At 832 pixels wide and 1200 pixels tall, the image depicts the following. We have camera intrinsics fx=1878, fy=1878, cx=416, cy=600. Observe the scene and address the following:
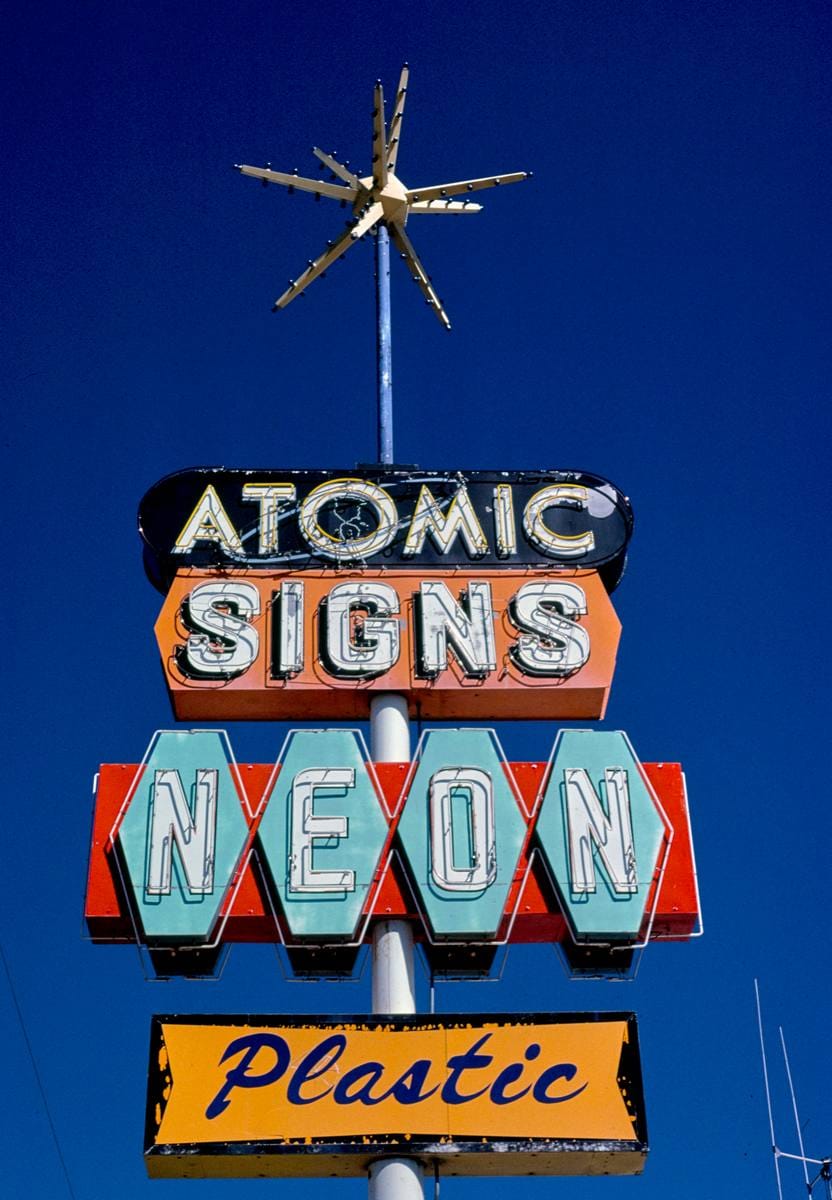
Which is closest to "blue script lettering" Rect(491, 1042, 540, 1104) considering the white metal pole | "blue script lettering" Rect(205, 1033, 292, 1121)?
the white metal pole

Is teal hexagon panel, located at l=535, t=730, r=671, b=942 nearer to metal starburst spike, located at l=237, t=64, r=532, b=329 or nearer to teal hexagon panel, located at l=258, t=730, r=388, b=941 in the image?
teal hexagon panel, located at l=258, t=730, r=388, b=941

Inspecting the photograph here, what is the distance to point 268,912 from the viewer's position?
67.5ft

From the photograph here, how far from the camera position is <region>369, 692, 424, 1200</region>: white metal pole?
19109 millimetres

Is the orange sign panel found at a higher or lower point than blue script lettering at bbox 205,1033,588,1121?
higher

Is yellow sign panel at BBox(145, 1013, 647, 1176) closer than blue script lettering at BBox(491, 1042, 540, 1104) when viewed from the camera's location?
Yes

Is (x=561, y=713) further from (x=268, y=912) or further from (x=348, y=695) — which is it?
(x=268, y=912)

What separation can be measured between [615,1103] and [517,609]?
639 centimetres

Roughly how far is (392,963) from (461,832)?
5.40 ft

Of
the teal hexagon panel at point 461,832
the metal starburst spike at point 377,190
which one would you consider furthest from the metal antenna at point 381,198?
the teal hexagon panel at point 461,832

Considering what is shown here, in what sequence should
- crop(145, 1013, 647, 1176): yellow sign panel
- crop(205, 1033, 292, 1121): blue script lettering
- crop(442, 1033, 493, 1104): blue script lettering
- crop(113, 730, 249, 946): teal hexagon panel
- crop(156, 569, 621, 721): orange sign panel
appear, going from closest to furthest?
1. crop(145, 1013, 647, 1176): yellow sign panel
2. crop(205, 1033, 292, 1121): blue script lettering
3. crop(442, 1033, 493, 1104): blue script lettering
4. crop(113, 730, 249, 946): teal hexagon panel
5. crop(156, 569, 621, 721): orange sign panel

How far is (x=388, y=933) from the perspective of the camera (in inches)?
821

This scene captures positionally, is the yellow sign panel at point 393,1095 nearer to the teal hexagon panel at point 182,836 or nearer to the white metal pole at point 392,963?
the white metal pole at point 392,963

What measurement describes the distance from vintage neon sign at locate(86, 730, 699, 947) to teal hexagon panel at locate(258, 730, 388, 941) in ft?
0.05

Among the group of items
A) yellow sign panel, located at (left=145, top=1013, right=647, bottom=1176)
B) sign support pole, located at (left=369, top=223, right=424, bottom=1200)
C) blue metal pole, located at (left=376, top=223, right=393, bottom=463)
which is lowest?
yellow sign panel, located at (left=145, top=1013, right=647, bottom=1176)
